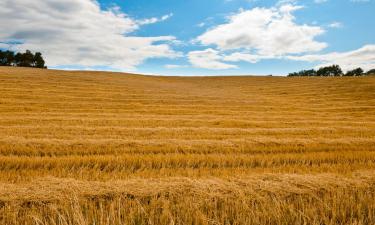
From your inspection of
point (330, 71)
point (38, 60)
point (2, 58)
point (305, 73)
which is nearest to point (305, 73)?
point (305, 73)

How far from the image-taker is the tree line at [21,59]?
64875mm

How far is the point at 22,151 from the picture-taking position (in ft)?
22.0

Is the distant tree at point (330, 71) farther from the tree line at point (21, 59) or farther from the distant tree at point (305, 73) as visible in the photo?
the tree line at point (21, 59)

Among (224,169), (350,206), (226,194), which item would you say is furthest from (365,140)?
(226,194)

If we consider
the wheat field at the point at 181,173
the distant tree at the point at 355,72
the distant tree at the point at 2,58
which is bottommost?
the wheat field at the point at 181,173

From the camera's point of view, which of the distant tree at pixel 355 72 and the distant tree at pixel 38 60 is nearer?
the distant tree at pixel 38 60

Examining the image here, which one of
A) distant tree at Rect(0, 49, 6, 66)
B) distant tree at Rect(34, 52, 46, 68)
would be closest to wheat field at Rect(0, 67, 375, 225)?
distant tree at Rect(34, 52, 46, 68)

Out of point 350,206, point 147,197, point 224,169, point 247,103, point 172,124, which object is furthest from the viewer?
point 247,103

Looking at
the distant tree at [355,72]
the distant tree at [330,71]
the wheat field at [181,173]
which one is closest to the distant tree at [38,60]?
the wheat field at [181,173]

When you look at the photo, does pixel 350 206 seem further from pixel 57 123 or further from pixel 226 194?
pixel 57 123

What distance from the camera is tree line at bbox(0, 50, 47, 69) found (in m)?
64.9

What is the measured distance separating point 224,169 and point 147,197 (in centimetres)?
229

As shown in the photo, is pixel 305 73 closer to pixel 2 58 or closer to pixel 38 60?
pixel 38 60

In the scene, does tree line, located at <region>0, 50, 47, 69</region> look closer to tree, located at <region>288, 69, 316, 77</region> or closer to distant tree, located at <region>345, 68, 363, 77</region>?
tree, located at <region>288, 69, 316, 77</region>
